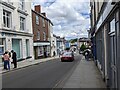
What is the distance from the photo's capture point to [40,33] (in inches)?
1938

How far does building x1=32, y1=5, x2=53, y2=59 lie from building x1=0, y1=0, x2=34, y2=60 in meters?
5.16

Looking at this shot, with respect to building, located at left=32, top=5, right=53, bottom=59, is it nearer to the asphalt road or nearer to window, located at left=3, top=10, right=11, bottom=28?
window, located at left=3, top=10, right=11, bottom=28

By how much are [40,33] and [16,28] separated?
16.9 m

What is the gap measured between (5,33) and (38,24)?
19.1 m

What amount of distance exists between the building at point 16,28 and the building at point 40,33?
5.16 m

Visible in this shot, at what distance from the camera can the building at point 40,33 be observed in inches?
1764

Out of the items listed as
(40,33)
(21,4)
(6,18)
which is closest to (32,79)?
(6,18)

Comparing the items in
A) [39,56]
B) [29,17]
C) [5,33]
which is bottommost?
[39,56]

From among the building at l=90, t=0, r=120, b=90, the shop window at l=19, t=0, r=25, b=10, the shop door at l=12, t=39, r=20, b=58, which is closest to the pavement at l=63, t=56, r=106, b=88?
the building at l=90, t=0, r=120, b=90

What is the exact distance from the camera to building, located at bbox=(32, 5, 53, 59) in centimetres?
4481

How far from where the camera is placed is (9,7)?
30.1 m

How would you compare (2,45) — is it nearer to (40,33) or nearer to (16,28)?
(16,28)

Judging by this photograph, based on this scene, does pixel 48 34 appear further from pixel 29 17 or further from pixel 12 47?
pixel 12 47

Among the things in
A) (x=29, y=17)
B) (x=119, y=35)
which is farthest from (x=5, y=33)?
(x=119, y=35)
